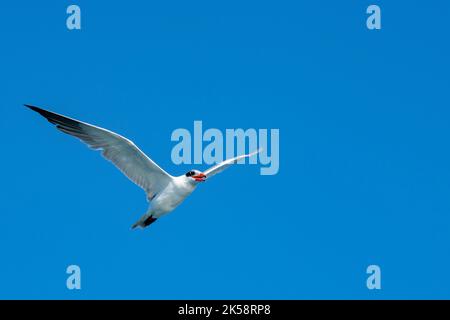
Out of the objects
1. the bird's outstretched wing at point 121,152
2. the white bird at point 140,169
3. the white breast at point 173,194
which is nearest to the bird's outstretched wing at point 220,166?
the white bird at point 140,169

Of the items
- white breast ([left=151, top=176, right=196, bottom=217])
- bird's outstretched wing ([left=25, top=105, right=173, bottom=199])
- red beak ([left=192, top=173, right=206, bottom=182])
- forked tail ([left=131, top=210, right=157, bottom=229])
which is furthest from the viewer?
forked tail ([left=131, top=210, right=157, bottom=229])

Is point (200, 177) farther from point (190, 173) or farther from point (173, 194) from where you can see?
point (173, 194)

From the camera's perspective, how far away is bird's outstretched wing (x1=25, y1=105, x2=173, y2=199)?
1998 cm

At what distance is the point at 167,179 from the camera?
2070 cm

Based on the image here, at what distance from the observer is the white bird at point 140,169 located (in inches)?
789

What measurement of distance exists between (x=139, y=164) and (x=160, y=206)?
3.70ft

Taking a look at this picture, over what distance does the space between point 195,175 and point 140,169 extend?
4.38 feet

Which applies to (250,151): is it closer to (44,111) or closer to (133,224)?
(133,224)

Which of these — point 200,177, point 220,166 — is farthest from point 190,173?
point 220,166

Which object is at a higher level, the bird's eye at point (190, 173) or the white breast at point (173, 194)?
the bird's eye at point (190, 173)

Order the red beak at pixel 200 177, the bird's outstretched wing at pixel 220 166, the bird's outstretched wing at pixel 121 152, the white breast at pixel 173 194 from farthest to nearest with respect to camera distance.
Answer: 1. the bird's outstretched wing at pixel 220 166
2. the red beak at pixel 200 177
3. the white breast at pixel 173 194
4. the bird's outstretched wing at pixel 121 152

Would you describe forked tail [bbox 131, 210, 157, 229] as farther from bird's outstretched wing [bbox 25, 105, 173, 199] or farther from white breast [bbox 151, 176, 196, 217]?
bird's outstretched wing [bbox 25, 105, 173, 199]

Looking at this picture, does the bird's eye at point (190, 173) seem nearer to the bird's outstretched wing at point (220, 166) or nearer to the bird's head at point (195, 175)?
the bird's head at point (195, 175)

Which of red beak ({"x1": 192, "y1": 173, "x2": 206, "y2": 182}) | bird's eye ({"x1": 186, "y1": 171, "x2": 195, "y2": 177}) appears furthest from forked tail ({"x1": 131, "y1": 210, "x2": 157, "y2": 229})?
red beak ({"x1": 192, "y1": 173, "x2": 206, "y2": 182})
